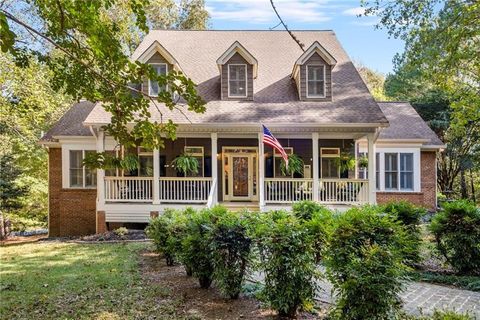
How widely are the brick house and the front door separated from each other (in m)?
0.05

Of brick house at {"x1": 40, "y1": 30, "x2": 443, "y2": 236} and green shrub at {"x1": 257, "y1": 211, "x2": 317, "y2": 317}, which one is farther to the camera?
brick house at {"x1": 40, "y1": 30, "x2": 443, "y2": 236}

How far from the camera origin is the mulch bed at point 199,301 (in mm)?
5596

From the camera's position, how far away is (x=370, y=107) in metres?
15.1

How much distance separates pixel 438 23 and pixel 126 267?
12.8 meters

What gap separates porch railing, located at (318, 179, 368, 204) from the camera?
48.3 ft

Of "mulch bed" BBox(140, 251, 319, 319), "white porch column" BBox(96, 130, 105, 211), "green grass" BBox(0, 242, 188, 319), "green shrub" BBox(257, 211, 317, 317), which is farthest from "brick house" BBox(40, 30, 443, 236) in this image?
"green shrub" BBox(257, 211, 317, 317)

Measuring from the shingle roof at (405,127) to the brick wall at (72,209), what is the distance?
13842mm

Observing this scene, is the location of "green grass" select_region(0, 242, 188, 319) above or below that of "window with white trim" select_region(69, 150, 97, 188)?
below

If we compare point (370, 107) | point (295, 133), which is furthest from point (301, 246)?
point (370, 107)

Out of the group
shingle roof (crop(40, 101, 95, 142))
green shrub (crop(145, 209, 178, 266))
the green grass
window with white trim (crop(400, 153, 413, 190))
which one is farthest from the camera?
window with white trim (crop(400, 153, 413, 190))

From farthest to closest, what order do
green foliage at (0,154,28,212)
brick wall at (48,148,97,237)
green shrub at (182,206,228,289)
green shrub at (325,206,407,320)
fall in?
green foliage at (0,154,28,212) < brick wall at (48,148,97,237) < green shrub at (182,206,228,289) < green shrub at (325,206,407,320)

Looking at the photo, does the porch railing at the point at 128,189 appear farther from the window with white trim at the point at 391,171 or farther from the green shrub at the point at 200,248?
the window with white trim at the point at 391,171

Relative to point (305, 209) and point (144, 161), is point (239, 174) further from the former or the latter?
point (305, 209)

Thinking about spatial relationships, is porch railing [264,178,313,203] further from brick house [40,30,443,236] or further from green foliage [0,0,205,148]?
green foliage [0,0,205,148]
